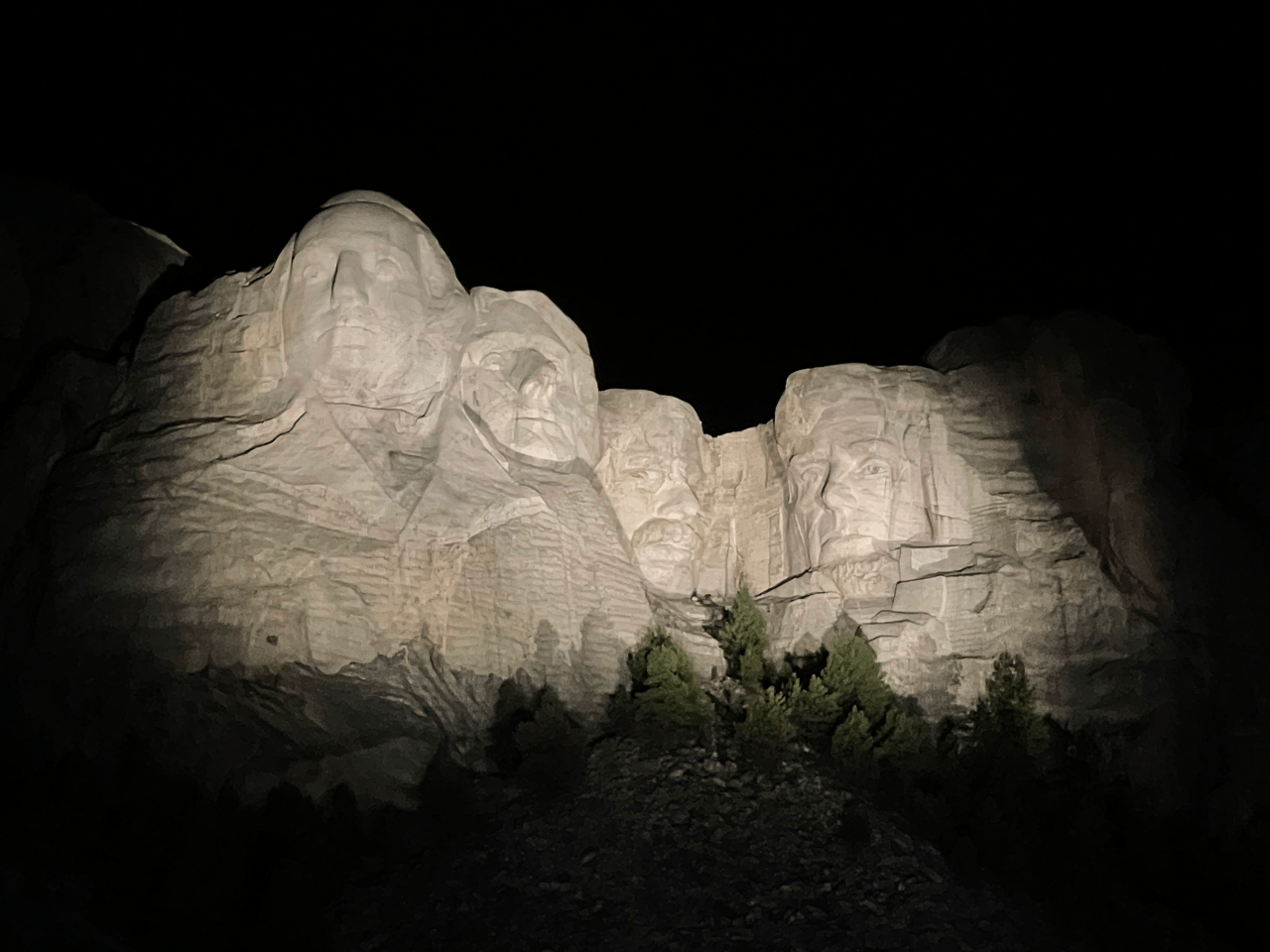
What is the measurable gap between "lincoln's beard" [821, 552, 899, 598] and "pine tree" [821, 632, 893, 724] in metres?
1.89

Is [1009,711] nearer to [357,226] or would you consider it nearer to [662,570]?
[662,570]

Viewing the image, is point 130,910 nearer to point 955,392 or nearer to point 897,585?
point 897,585

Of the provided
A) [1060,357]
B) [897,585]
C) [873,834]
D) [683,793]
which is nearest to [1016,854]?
[873,834]

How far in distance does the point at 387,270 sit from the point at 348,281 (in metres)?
0.77

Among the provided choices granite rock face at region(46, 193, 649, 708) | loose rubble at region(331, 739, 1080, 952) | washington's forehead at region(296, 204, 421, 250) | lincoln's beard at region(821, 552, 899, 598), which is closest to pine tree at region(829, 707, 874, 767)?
loose rubble at region(331, 739, 1080, 952)

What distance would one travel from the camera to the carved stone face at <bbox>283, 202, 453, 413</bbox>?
20484 mm

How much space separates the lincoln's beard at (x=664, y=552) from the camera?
1013 inches

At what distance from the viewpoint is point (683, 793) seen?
18.1 m

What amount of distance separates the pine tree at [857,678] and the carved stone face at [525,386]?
20.1 feet

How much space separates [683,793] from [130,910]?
24.8 ft

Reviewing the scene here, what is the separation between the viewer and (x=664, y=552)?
84.4ft

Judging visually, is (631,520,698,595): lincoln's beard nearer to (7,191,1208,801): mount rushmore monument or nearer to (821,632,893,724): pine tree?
(7,191,1208,801): mount rushmore monument

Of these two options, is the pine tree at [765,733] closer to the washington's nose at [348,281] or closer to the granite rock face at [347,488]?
the granite rock face at [347,488]

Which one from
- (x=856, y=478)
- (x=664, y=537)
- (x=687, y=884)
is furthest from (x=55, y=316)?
(x=856, y=478)
